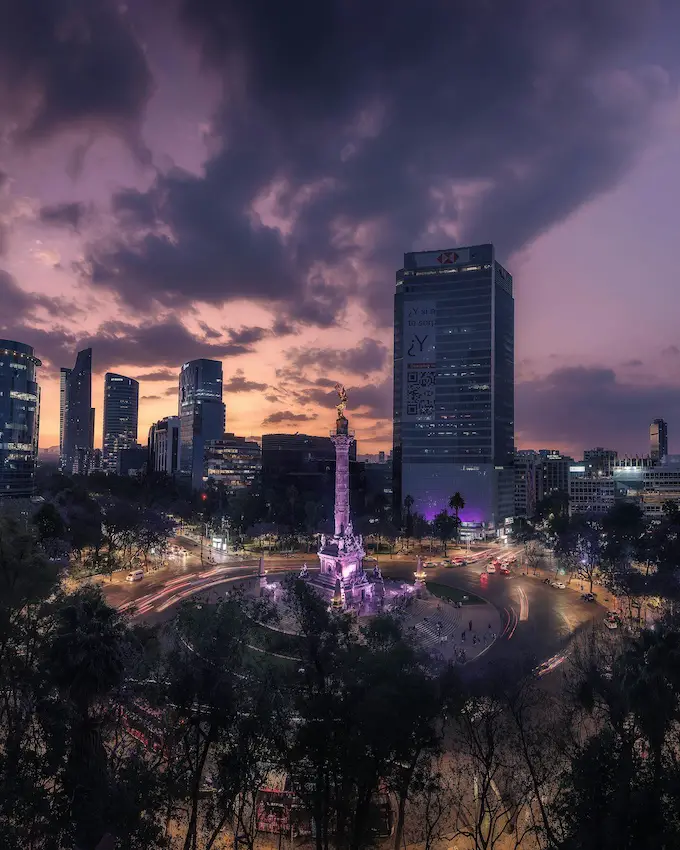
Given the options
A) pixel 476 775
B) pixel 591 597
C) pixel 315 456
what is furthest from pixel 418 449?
pixel 476 775

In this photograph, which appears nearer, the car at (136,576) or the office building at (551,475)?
the car at (136,576)

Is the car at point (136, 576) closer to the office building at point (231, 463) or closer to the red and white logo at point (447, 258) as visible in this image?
the red and white logo at point (447, 258)

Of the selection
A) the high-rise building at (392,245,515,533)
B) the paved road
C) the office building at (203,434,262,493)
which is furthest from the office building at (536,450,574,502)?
the paved road

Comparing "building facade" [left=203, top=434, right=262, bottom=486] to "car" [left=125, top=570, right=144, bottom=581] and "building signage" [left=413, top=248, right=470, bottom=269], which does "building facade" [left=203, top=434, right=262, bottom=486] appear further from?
"car" [left=125, top=570, right=144, bottom=581]

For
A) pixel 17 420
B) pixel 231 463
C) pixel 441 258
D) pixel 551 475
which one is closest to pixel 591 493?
pixel 441 258

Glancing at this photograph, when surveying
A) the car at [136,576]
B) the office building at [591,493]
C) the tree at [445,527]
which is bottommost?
the car at [136,576]

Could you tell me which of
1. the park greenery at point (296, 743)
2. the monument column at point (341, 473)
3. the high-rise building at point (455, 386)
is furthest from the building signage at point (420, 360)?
the park greenery at point (296, 743)

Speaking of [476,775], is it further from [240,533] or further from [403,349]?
[403,349]
